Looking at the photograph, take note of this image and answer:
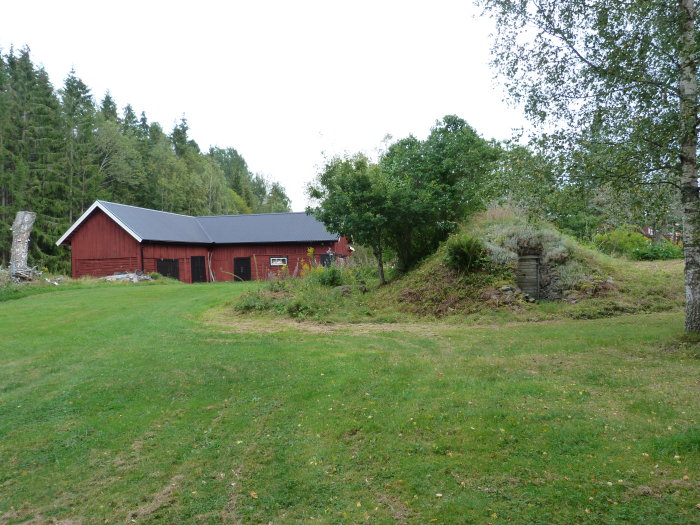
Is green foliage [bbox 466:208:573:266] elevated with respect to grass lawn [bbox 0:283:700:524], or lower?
elevated

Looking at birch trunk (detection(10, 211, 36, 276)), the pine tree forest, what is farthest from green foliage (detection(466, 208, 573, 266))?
the pine tree forest

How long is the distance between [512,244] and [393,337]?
5879 mm

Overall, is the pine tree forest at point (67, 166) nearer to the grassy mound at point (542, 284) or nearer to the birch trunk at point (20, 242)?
the birch trunk at point (20, 242)

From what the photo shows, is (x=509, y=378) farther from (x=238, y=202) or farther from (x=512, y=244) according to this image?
(x=238, y=202)

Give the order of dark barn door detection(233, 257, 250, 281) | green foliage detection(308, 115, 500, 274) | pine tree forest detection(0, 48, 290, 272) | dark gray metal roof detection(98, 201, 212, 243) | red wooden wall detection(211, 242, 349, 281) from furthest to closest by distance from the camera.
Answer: pine tree forest detection(0, 48, 290, 272), dark barn door detection(233, 257, 250, 281), red wooden wall detection(211, 242, 349, 281), dark gray metal roof detection(98, 201, 212, 243), green foliage detection(308, 115, 500, 274)

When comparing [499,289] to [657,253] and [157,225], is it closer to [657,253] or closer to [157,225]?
[657,253]

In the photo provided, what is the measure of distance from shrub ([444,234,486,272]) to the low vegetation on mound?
0.03 meters

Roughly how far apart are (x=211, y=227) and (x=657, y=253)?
1099 inches

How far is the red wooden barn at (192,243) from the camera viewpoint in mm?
28188

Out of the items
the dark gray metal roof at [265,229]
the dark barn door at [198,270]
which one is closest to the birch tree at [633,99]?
the dark gray metal roof at [265,229]

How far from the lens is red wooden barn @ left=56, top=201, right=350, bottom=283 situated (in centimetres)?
2819

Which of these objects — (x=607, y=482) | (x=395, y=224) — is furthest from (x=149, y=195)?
(x=607, y=482)

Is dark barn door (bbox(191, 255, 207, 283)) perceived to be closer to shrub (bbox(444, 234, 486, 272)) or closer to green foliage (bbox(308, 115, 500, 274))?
green foliage (bbox(308, 115, 500, 274))

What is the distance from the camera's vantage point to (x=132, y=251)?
27922mm
